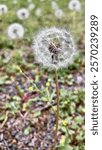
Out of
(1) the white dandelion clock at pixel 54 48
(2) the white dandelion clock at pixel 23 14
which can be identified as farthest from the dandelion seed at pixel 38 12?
(1) the white dandelion clock at pixel 54 48

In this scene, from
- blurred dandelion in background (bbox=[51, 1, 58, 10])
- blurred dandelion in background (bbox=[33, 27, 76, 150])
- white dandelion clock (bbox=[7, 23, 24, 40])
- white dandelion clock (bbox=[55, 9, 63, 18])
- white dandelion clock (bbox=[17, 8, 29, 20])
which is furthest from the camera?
blurred dandelion in background (bbox=[51, 1, 58, 10])

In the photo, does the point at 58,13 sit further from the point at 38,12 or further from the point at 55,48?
the point at 55,48

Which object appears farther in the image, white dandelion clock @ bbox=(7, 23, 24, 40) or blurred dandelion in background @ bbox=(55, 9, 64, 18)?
blurred dandelion in background @ bbox=(55, 9, 64, 18)

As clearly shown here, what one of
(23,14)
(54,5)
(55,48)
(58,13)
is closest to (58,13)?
(58,13)

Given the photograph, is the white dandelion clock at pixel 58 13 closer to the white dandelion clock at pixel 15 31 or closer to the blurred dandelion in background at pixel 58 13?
the blurred dandelion in background at pixel 58 13

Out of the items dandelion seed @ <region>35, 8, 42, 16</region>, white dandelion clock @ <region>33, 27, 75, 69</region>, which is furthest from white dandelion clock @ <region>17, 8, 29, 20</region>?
white dandelion clock @ <region>33, 27, 75, 69</region>

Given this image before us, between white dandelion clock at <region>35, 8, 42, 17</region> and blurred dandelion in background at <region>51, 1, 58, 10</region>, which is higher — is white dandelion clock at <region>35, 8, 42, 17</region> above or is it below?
below

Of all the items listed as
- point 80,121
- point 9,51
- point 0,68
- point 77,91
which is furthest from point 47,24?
point 80,121

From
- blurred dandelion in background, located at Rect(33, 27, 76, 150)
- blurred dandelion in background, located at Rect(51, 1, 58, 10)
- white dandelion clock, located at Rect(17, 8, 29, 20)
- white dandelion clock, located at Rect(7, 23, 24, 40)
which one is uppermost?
blurred dandelion in background, located at Rect(51, 1, 58, 10)

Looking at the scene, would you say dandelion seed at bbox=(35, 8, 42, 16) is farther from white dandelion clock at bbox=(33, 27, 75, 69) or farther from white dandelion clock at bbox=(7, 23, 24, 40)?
white dandelion clock at bbox=(33, 27, 75, 69)
